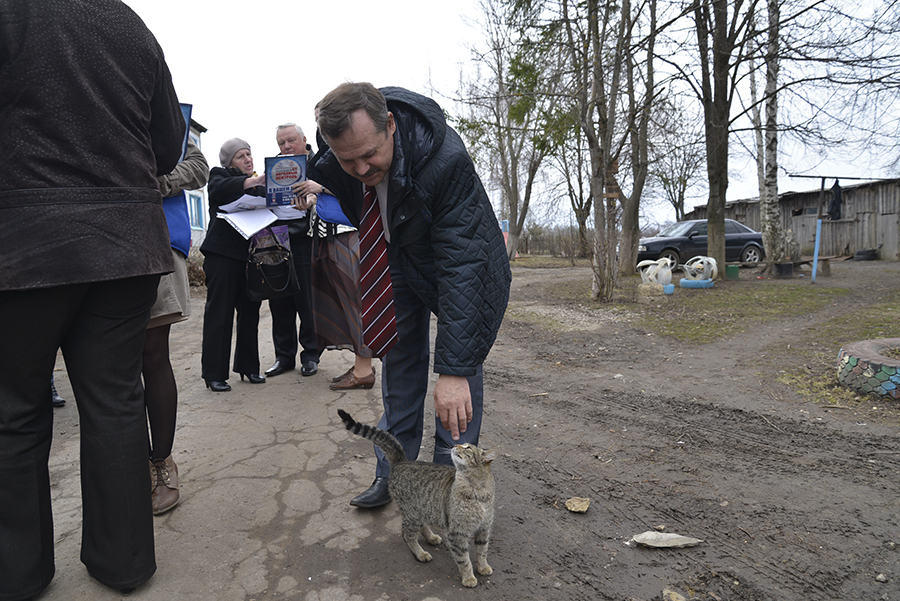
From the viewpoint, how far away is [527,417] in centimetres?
375

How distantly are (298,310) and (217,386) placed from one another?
96 cm

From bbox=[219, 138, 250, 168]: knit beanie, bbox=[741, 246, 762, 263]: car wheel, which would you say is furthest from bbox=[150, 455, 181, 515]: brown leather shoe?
bbox=[741, 246, 762, 263]: car wheel

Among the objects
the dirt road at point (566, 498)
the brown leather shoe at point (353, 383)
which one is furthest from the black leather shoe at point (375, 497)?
the brown leather shoe at point (353, 383)

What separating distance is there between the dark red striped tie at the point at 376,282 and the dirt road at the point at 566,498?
2.75ft

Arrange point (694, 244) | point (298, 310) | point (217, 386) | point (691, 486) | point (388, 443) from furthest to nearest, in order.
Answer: point (694, 244), point (298, 310), point (217, 386), point (691, 486), point (388, 443)

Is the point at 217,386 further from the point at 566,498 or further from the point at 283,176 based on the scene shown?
the point at 566,498

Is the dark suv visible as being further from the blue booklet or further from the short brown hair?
the short brown hair

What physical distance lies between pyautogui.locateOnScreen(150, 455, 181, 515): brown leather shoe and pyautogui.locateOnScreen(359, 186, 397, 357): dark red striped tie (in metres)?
1.17

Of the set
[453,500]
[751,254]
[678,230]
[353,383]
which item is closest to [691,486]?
[453,500]

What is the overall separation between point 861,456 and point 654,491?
1278 mm

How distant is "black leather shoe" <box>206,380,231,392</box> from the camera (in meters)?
4.38

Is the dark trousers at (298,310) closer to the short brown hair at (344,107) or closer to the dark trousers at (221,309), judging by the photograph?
the dark trousers at (221,309)

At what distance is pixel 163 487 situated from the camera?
2.49 meters

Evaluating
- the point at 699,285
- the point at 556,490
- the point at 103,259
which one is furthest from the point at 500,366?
the point at 699,285
